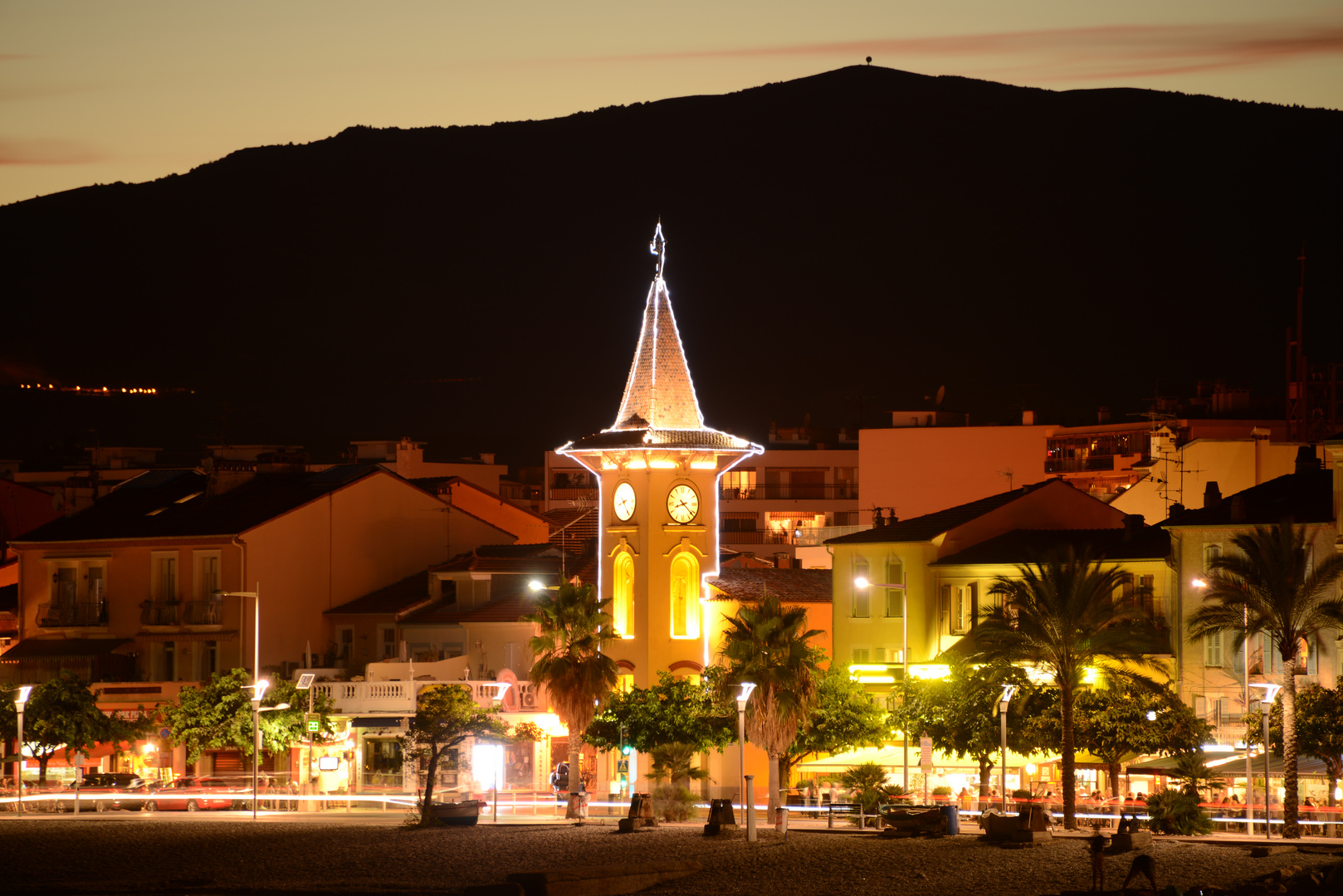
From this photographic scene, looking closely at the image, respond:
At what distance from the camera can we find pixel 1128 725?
6294cm

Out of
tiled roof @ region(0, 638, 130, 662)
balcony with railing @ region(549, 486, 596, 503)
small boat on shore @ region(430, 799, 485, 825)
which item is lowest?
small boat on shore @ region(430, 799, 485, 825)

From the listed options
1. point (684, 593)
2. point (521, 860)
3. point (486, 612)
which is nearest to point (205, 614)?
point (486, 612)

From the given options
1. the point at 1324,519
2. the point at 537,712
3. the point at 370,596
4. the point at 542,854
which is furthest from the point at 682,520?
the point at 542,854

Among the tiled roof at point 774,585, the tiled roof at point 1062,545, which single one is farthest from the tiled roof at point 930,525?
the tiled roof at point 774,585

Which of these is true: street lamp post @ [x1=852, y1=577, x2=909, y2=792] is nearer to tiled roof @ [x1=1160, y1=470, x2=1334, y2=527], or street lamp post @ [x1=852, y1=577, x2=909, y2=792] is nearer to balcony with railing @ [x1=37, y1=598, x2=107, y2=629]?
tiled roof @ [x1=1160, y1=470, x2=1334, y2=527]

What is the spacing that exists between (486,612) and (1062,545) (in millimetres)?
22225

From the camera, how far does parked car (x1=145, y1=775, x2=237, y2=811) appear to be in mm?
66688

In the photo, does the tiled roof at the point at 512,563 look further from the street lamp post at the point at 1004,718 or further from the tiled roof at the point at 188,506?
the street lamp post at the point at 1004,718

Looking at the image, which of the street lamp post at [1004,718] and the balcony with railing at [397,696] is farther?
the balcony with railing at [397,696]

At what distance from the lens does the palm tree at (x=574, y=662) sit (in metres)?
67.1

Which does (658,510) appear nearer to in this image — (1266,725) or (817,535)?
(817,535)

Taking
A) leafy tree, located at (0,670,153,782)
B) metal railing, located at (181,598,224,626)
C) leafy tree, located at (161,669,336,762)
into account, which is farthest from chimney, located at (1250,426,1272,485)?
leafy tree, located at (0,670,153,782)

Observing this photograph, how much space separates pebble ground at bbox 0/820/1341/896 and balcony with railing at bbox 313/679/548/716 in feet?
56.2

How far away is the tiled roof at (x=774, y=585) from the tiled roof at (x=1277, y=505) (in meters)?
14.3
